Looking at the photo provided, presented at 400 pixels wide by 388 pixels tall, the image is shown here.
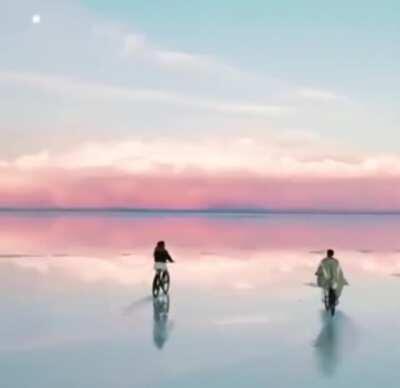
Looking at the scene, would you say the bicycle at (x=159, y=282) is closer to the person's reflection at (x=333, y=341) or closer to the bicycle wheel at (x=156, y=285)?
the bicycle wheel at (x=156, y=285)

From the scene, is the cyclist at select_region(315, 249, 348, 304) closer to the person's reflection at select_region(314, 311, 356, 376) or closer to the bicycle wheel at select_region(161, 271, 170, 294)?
the person's reflection at select_region(314, 311, 356, 376)

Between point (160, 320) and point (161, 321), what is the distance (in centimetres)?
16

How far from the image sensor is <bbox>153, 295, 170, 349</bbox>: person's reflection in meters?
16.5

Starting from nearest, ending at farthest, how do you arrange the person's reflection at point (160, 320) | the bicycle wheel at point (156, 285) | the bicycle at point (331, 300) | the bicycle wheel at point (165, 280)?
the person's reflection at point (160, 320), the bicycle at point (331, 300), the bicycle wheel at point (156, 285), the bicycle wheel at point (165, 280)

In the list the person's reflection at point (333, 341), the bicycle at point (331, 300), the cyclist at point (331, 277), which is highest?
the cyclist at point (331, 277)

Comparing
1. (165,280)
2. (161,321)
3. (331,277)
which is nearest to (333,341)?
(331,277)

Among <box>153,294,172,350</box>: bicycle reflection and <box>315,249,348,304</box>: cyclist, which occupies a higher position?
<box>315,249,348,304</box>: cyclist

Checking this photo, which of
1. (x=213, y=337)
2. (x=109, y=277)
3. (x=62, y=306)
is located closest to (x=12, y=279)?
(x=109, y=277)

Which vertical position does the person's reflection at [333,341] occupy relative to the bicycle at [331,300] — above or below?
below

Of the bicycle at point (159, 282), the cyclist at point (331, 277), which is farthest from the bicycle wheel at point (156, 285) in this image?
the cyclist at point (331, 277)

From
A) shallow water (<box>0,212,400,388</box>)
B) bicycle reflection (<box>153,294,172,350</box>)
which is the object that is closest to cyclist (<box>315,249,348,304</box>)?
shallow water (<box>0,212,400,388</box>)

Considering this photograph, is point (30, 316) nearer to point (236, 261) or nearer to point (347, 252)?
point (236, 261)

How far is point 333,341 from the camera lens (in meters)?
16.5

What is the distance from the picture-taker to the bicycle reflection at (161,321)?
1652 centimetres
